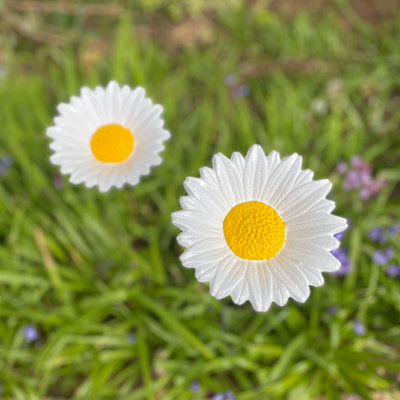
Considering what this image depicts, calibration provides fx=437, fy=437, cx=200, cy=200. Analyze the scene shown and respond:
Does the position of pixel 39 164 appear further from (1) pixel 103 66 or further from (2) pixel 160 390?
(2) pixel 160 390

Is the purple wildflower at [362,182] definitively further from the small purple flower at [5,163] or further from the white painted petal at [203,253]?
the small purple flower at [5,163]

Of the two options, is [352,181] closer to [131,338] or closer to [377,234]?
[377,234]

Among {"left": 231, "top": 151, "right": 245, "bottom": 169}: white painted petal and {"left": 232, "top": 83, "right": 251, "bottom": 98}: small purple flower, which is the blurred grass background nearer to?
{"left": 232, "top": 83, "right": 251, "bottom": 98}: small purple flower

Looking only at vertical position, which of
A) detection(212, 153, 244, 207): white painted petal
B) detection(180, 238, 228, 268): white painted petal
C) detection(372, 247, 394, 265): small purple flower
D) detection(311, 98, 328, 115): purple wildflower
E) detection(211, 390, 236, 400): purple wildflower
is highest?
detection(311, 98, 328, 115): purple wildflower

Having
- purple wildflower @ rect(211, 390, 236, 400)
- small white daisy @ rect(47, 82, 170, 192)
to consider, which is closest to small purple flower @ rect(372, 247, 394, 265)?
purple wildflower @ rect(211, 390, 236, 400)

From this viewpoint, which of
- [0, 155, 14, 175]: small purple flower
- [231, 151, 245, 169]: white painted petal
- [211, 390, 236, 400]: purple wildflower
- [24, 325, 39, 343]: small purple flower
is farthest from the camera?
[0, 155, 14, 175]: small purple flower
